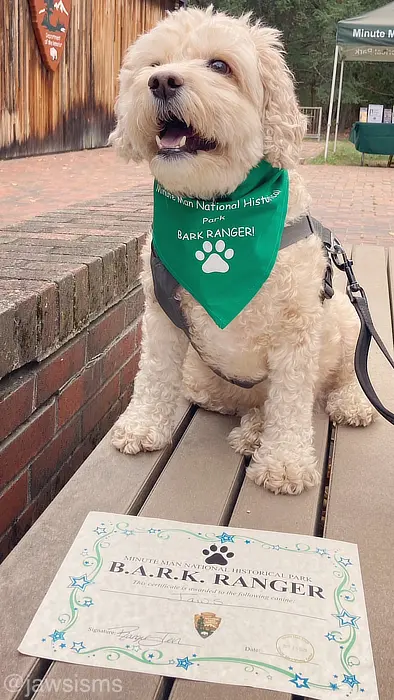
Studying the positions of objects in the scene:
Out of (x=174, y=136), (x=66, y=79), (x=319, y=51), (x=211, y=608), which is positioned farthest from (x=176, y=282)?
(x=319, y=51)

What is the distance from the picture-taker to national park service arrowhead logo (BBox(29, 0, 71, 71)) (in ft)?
33.8

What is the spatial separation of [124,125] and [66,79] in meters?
10.9

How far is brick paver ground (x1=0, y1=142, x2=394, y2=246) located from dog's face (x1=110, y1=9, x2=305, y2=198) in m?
2.16

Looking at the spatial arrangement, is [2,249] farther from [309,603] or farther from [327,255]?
[309,603]

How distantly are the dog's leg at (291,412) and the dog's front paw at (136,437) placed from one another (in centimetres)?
33

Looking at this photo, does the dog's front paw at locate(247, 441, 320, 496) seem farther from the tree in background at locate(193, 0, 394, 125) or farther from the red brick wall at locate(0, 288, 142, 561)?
the tree in background at locate(193, 0, 394, 125)

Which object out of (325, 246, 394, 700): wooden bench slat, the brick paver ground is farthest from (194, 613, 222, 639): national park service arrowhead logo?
the brick paver ground

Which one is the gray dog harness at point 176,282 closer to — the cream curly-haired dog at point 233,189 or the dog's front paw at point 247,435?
the cream curly-haired dog at point 233,189

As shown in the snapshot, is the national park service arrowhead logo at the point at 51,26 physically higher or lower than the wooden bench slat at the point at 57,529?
higher

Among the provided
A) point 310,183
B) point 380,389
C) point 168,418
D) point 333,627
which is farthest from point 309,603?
point 310,183

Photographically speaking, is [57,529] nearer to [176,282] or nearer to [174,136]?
[176,282]

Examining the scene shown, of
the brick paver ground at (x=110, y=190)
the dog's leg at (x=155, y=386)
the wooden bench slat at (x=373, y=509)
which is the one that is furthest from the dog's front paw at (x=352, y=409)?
the brick paver ground at (x=110, y=190)

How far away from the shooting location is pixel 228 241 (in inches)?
80.5

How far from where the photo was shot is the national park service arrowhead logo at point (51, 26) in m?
10.3
